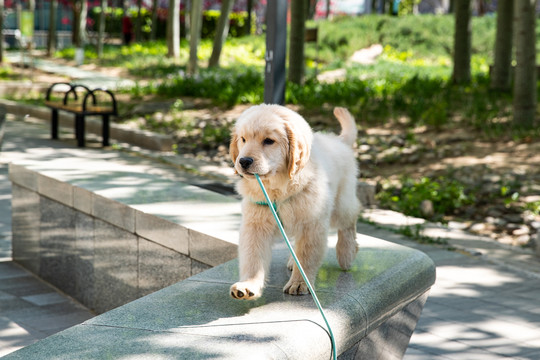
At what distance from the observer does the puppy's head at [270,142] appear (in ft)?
10.3

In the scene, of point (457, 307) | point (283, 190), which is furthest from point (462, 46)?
point (283, 190)

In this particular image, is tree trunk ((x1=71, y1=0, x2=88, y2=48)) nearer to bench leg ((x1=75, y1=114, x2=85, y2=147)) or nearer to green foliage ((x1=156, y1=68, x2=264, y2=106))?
green foliage ((x1=156, y1=68, x2=264, y2=106))

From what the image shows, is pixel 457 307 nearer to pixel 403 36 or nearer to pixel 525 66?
pixel 525 66

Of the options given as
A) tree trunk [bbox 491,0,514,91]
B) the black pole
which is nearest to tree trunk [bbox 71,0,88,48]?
tree trunk [bbox 491,0,514,91]

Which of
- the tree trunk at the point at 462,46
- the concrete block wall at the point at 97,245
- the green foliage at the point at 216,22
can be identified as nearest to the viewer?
the concrete block wall at the point at 97,245

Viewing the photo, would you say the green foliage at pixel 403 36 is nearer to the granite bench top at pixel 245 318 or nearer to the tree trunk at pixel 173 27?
the tree trunk at pixel 173 27

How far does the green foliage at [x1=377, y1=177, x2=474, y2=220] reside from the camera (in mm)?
8281

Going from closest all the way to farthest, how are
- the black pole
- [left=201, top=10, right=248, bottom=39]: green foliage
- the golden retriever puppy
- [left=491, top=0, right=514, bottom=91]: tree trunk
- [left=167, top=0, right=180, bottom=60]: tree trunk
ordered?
the golden retriever puppy → the black pole → [left=491, top=0, right=514, bottom=91]: tree trunk → [left=167, top=0, right=180, bottom=60]: tree trunk → [left=201, top=10, right=248, bottom=39]: green foliage

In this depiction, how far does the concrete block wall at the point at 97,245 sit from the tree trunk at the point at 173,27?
17.5 m

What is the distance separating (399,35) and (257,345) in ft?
82.0

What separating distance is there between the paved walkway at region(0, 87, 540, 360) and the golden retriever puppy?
4.36 ft

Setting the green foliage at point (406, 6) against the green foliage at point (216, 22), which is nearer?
the green foliage at point (216, 22)

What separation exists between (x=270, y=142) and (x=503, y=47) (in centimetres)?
1068

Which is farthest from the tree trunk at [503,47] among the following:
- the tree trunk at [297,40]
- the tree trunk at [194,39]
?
the tree trunk at [194,39]
